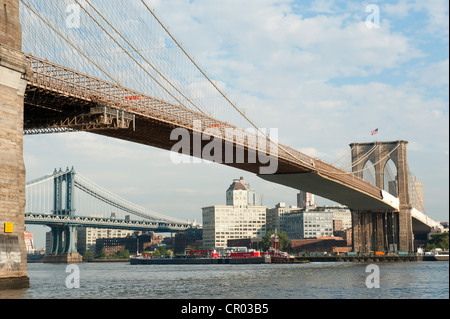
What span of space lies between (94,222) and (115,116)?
322ft

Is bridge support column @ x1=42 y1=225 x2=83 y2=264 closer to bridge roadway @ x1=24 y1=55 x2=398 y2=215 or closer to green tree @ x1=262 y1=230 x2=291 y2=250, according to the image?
green tree @ x1=262 y1=230 x2=291 y2=250

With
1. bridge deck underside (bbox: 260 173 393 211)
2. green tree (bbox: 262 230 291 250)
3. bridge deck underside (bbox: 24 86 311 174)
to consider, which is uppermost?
bridge deck underside (bbox: 24 86 311 174)

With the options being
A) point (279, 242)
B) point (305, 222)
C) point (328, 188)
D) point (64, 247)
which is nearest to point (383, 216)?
point (328, 188)

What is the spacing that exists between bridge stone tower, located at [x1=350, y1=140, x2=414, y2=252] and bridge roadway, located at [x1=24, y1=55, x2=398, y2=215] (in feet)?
113

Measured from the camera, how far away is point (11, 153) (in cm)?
2642

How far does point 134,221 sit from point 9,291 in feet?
383

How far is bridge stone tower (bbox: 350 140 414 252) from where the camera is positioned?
8812 cm

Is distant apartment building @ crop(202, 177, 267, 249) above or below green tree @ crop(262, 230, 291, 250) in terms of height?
above

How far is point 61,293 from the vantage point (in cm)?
2898

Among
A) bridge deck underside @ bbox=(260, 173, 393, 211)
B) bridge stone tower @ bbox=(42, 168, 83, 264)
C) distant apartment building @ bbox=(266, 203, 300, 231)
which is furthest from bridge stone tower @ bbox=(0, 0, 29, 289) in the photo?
distant apartment building @ bbox=(266, 203, 300, 231)

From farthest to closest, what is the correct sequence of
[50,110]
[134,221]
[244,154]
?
[134,221] < [244,154] < [50,110]
